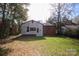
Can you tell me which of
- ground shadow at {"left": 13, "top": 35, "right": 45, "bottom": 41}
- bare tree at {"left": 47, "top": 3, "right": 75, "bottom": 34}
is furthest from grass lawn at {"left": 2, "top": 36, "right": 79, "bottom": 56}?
bare tree at {"left": 47, "top": 3, "right": 75, "bottom": 34}

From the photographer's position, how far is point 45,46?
5332 millimetres

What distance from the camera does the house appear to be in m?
5.33

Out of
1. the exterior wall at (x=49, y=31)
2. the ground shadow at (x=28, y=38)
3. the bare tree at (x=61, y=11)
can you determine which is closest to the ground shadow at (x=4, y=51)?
the ground shadow at (x=28, y=38)

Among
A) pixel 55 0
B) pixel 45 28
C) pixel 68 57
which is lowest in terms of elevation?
pixel 68 57

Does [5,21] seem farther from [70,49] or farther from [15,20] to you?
[70,49]

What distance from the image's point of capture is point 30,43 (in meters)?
5.34

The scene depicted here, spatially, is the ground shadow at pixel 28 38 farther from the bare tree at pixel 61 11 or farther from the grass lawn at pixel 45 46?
the bare tree at pixel 61 11

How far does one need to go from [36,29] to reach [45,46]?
0.77 feet

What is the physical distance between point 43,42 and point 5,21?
1.74 ft

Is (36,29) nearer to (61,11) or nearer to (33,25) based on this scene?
(33,25)

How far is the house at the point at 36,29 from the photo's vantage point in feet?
17.5

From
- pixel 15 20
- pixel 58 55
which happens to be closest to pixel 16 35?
pixel 15 20

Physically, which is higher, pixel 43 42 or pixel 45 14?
pixel 45 14

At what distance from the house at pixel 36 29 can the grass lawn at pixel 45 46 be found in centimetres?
6
